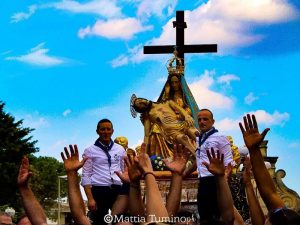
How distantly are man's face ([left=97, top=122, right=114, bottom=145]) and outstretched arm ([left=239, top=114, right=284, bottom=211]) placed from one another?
3.50m

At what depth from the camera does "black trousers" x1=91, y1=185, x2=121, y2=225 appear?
925 cm

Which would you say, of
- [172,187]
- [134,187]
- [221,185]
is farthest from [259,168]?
[134,187]

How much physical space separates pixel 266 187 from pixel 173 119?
45.7 feet

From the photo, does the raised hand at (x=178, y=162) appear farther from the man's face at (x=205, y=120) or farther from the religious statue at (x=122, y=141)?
the religious statue at (x=122, y=141)

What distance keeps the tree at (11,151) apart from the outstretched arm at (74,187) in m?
34.1

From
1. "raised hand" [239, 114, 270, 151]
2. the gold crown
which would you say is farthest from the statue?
"raised hand" [239, 114, 270, 151]

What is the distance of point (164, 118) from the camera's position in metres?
19.2

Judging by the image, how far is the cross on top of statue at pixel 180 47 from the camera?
21828mm

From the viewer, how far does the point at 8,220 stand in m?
6.64

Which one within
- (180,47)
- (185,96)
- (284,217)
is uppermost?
(180,47)

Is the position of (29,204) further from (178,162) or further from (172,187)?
(178,162)

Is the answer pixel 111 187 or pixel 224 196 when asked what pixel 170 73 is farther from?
pixel 224 196

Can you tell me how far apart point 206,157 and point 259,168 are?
10.9 ft

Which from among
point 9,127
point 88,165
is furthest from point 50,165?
point 88,165
